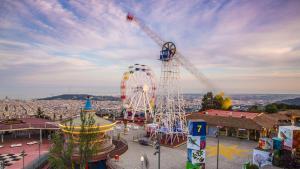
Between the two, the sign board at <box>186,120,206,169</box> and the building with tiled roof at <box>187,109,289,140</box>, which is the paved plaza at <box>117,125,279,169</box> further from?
the sign board at <box>186,120,206,169</box>

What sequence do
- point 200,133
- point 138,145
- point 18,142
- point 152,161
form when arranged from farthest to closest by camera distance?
point 18,142 < point 138,145 < point 152,161 < point 200,133

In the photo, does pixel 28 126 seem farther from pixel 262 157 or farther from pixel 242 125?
pixel 242 125

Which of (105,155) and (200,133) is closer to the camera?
(200,133)

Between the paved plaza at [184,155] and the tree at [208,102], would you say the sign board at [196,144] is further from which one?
the tree at [208,102]

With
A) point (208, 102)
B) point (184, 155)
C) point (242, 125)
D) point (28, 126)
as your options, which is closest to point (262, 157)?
point (184, 155)

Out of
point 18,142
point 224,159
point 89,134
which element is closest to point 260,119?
point 224,159

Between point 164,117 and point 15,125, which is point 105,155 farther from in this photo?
point 15,125

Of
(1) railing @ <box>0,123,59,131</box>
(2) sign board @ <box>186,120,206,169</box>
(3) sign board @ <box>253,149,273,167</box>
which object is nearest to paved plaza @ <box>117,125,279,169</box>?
(3) sign board @ <box>253,149,273,167</box>

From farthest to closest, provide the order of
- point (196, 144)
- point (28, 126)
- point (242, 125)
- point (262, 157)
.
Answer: point (242, 125)
point (28, 126)
point (262, 157)
point (196, 144)
